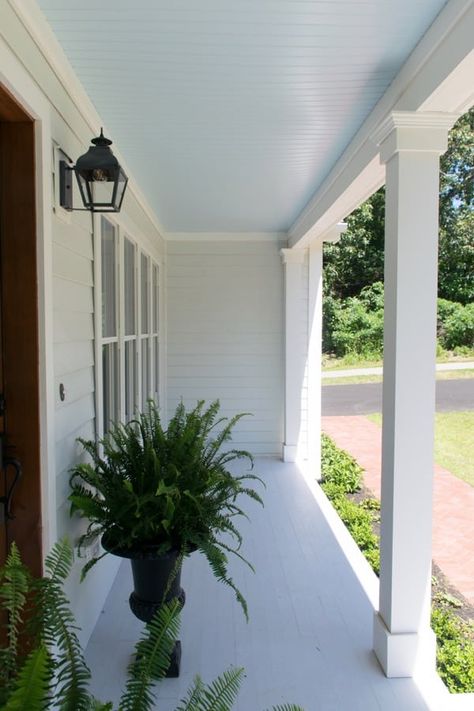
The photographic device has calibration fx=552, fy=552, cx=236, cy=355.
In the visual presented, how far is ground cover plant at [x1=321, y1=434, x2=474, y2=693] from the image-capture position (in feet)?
7.76

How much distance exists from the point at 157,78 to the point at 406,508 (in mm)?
1954

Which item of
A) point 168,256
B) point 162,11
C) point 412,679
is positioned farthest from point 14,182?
point 168,256

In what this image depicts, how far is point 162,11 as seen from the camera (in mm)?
1682

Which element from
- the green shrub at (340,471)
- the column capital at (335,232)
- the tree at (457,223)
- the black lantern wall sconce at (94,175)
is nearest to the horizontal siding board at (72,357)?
the black lantern wall sconce at (94,175)

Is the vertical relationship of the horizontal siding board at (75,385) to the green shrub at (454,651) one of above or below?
above

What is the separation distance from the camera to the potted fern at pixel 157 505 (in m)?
2.06

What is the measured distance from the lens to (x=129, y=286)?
392 centimetres

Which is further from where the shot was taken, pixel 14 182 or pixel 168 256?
pixel 168 256

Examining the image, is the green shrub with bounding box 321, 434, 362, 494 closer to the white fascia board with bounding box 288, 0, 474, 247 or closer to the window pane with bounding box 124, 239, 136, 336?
the window pane with bounding box 124, 239, 136, 336

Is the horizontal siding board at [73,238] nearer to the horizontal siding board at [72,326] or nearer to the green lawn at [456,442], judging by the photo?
the horizontal siding board at [72,326]

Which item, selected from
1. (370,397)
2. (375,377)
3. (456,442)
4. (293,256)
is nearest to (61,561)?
(293,256)

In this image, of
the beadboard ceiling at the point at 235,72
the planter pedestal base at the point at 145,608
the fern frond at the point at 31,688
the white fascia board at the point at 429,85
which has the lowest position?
the planter pedestal base at the point at 145,608

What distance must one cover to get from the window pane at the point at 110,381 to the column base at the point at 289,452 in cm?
282

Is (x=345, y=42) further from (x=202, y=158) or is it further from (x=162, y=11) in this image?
(x=202, y=158)
